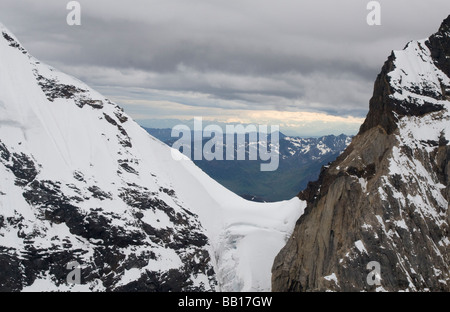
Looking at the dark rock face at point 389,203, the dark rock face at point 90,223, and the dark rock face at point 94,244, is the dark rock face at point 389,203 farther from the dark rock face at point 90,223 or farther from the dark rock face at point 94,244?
the dark rock face at point 90,223

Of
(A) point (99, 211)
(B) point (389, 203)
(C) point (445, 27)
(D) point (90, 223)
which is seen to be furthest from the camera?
(A) point (99, 211)

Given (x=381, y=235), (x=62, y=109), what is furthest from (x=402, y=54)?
(x=62, y=109)

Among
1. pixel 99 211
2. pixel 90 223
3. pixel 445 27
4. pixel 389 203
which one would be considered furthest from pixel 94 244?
pixel 445 27

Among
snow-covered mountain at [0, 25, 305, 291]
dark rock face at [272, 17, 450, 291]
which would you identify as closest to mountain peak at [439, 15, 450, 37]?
dark rock face at [272, 17, 450, 291]

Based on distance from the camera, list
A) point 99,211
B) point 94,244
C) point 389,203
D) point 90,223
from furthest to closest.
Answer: point 99,211 → point 90,223 → point 94,244 → point 389,203

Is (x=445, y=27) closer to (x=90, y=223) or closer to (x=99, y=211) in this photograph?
(x=99, y=211)
